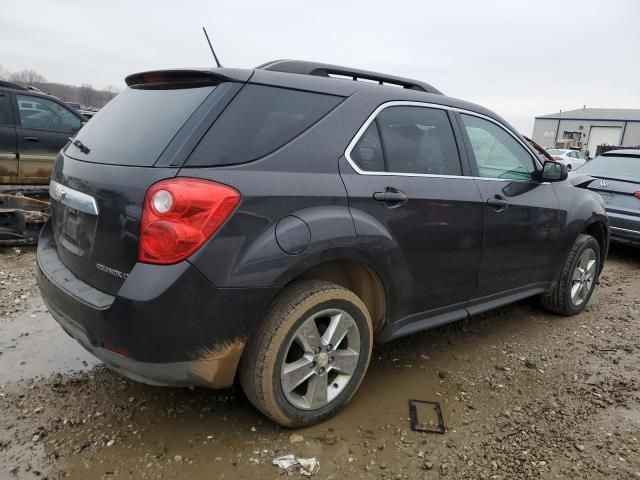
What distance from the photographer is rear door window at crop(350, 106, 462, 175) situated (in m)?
2.60

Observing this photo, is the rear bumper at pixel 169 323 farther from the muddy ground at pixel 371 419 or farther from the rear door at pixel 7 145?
the rear door at pixel 7 145

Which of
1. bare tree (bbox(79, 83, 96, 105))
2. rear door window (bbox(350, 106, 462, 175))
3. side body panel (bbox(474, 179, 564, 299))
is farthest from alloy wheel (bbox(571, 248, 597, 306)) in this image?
bare tree (bbox(79, 83, 96, 105))

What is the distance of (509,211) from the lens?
3291 mm

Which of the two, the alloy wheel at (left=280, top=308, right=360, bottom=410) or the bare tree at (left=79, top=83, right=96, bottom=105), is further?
the bare tree at (left=79, top=83, right=96, bottom=105)

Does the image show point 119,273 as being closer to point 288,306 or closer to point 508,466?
point 288,306

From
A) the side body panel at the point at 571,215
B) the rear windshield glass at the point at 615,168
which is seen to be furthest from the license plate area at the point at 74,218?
the rear windshield glass at the point at 615,168

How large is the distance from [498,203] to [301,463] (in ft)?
6.68

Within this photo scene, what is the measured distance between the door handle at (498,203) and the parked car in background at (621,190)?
385cm

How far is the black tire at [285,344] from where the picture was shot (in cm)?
223

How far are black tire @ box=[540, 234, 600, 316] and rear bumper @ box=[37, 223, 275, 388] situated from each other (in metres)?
3.03

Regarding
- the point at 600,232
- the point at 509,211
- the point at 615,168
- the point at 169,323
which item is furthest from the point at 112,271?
the point at 615,168

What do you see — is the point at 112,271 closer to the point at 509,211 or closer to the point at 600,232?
the point at 509,211

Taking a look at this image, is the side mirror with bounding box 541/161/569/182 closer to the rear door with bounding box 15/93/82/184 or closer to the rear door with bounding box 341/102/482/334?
the rear door with bounding box 341/102/482/334

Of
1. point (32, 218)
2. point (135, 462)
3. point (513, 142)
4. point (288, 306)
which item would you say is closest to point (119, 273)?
point (288, 306)
